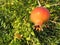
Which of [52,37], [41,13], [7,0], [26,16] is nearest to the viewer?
[41,13]

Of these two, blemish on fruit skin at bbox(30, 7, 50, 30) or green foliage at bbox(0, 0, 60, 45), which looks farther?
green foliage at bbox(0, 0, 60, 45)

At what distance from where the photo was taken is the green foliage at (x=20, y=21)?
2.17m

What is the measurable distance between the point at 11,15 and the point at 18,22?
14 cm

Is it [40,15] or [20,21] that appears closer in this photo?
[40,15]

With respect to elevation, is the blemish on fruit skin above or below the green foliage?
above

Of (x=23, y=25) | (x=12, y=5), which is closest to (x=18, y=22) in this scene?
(x=23, y=25)

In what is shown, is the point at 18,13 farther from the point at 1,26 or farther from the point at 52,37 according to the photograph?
the point at 52,37

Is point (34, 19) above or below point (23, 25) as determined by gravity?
above

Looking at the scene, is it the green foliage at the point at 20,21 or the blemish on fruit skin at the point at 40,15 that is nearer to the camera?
the blemish on fruit skin at the point at 40,15

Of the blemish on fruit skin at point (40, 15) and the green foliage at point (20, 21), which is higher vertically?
the blemish on fruit skin at point (40, 15)

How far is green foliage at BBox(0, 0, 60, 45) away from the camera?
2.17m

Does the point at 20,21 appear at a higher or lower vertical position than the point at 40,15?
lower

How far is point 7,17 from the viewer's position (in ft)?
7.50

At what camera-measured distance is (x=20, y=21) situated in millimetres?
2166
